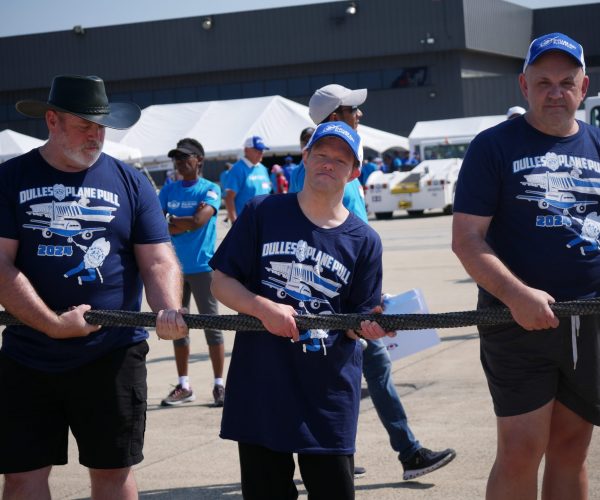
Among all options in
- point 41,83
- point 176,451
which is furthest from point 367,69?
point 176,451

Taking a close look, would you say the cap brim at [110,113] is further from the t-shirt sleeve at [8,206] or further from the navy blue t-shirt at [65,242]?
the t-shirt sleeve at [8,206]

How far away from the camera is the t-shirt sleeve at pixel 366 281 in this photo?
3762mm

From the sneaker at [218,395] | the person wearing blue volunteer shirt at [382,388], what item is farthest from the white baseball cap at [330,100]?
the sneaker at [218,395]

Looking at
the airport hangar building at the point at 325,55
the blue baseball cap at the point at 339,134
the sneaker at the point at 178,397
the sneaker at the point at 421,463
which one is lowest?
the sneaker at the point at 421,463

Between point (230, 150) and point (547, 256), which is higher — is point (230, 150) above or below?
above

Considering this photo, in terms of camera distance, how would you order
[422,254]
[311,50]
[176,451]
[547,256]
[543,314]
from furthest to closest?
1. [311,50]
2. [422,254]
3. [176,451]
4. [547,256]
5. [543,314]

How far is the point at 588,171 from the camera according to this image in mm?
3686

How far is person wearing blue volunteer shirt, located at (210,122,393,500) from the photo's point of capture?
11.7ft

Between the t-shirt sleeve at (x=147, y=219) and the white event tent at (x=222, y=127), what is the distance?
101 ft

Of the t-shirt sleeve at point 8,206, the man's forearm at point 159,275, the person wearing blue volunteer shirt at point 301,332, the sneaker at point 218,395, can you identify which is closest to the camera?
the person wearing blue volunteer shirt at point 301,332

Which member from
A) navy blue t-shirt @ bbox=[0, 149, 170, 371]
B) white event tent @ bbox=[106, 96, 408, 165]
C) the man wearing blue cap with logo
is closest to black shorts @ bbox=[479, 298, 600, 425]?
the man wearing blue cap with logo

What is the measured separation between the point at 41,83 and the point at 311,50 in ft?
53.7

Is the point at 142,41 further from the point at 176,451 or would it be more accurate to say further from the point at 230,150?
the point at 176,451

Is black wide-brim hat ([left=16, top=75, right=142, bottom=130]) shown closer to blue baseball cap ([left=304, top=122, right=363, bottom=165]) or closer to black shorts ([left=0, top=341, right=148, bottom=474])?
blue baseball cap ([left=304, top=122, right=363, bottom=165])
